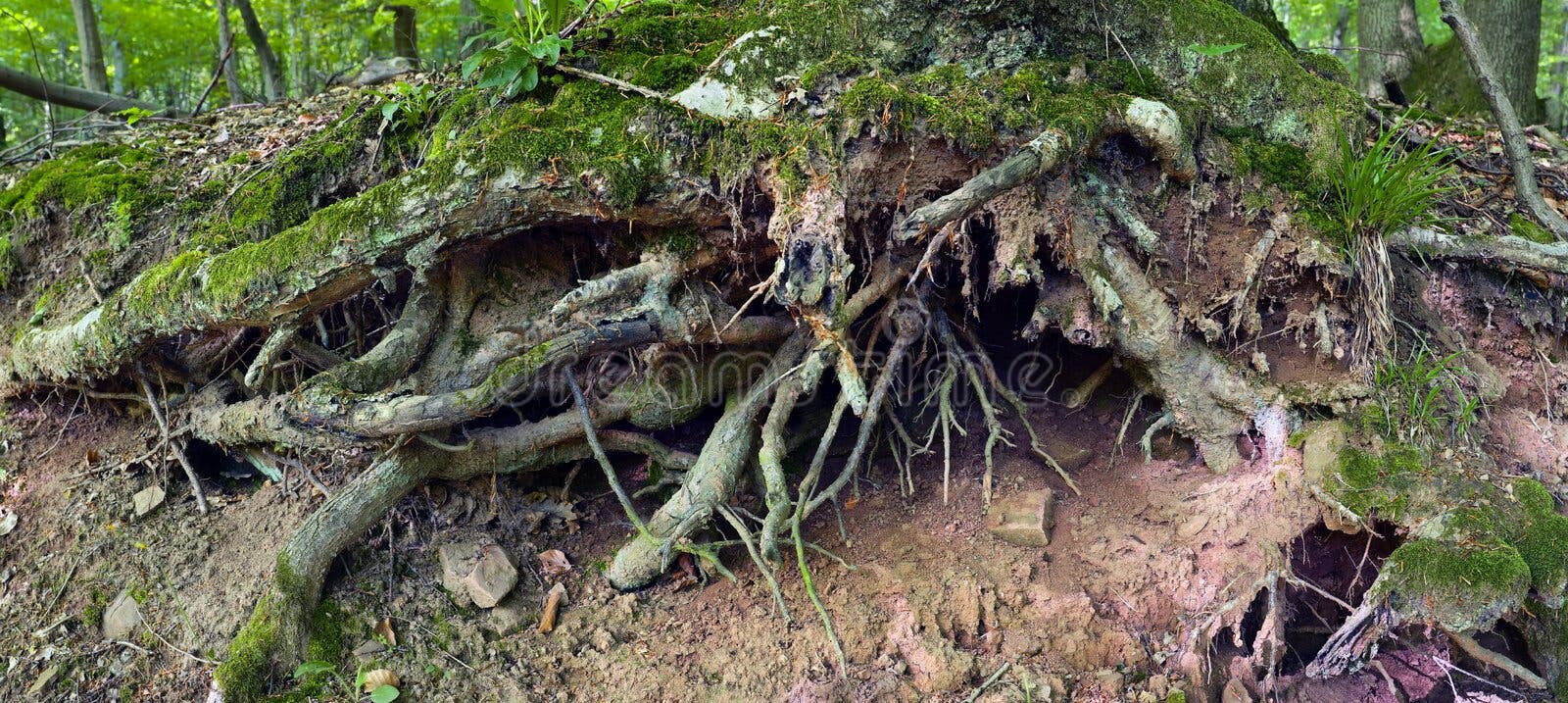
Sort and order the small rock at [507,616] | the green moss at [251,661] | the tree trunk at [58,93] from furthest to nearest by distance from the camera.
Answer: the tree trunk at [58,93] → the small rock at [507,616] → the green moss at [251,661]

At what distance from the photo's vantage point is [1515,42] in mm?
5910

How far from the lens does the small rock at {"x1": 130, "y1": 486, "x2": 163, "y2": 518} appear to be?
3.85 m

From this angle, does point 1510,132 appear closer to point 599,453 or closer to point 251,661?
point 599,453

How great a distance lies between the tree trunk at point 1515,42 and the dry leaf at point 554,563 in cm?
684

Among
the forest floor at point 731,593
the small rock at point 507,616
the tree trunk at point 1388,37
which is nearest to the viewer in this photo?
the forest floor at point 731,593

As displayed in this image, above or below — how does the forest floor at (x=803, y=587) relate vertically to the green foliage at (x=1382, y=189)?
below

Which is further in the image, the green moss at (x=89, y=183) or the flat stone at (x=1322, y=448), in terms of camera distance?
the green moss at (x=89, y=183)

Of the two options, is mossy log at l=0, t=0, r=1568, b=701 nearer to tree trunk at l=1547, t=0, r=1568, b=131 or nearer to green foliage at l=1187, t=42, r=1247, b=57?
green foliage at l=1187, t=42, r=1247, b=57

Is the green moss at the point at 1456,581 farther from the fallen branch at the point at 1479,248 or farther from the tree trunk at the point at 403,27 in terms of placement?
the tree trunk at the point at 403,27

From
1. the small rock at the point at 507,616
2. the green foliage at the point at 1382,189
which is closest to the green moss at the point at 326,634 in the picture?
the small rock at the point at 507,616

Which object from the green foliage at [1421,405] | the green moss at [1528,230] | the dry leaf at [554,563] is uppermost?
the green moss at [1528,230]

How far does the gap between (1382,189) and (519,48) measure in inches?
136

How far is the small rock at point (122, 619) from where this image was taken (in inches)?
134

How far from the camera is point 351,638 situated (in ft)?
10.9
